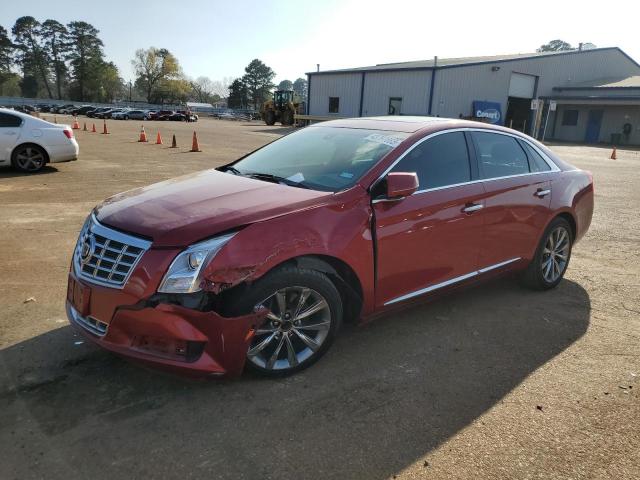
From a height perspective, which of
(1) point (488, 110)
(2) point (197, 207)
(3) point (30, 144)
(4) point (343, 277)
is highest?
(1) point (488, 110)

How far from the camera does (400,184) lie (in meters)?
3.39

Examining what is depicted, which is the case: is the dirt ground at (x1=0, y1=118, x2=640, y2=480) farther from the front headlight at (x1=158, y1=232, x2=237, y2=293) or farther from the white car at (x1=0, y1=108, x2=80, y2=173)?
the white car at (x1=0, y1=108, x2=80, y2=173)

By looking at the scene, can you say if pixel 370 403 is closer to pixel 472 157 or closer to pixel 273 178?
pixel 273 178

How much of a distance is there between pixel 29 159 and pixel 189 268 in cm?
1044

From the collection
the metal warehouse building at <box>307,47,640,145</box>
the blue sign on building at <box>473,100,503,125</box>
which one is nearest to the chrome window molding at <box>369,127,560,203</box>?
the metal warehouse building at <box>307,47,640,145</box>

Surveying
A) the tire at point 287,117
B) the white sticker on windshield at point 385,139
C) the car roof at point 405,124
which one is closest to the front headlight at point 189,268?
the white sticker on windshield at point 385,139

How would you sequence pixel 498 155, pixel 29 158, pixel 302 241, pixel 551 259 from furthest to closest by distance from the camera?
pixel 29 158
pixel 551 259
pixel 498 155
pixel 302 241

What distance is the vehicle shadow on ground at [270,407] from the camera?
2.51m

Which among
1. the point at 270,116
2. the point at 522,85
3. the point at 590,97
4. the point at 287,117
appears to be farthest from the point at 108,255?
the point at 270,116

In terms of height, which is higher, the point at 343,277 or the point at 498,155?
the point at 498,155

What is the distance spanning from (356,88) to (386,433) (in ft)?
133

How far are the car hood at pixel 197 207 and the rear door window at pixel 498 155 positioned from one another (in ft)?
5.58

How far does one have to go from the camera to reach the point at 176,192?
3586 millimetres

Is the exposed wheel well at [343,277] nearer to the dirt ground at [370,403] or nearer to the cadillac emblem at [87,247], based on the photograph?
Result: the dirt ground at [370,403]
